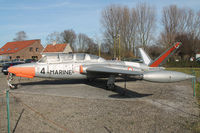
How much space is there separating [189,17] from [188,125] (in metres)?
43.9

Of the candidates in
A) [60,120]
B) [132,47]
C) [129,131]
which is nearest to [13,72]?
[60,120]

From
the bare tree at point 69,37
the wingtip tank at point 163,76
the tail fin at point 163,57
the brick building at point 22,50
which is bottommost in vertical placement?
the wingtip tank at point 163,76

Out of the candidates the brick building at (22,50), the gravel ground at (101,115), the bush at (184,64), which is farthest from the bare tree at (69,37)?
the gravel ground at (101,115)

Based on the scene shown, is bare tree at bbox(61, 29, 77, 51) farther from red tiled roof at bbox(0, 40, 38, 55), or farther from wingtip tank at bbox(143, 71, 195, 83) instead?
wingtip tank at bbox(143, 71, 195, 83)

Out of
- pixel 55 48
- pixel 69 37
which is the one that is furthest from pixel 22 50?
pixel 69 37

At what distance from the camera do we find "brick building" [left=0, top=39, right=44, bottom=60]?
1902 inches

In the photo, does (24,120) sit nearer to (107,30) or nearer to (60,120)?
(60,120)

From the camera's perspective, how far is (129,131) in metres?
4.27

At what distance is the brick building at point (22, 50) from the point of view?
48.3 metres

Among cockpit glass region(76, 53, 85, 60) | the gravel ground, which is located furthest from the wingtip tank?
cockpit glass region(76, 53, 85, 60)

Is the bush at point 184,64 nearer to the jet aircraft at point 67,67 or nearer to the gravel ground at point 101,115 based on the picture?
the jet aircraft at point 67,67

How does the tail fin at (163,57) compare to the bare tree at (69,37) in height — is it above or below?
below

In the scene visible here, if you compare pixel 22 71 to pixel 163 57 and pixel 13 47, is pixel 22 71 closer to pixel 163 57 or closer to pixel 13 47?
pixel 163 57

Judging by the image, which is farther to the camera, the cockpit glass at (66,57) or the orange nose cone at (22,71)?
the cockpit glass at (66,57)
